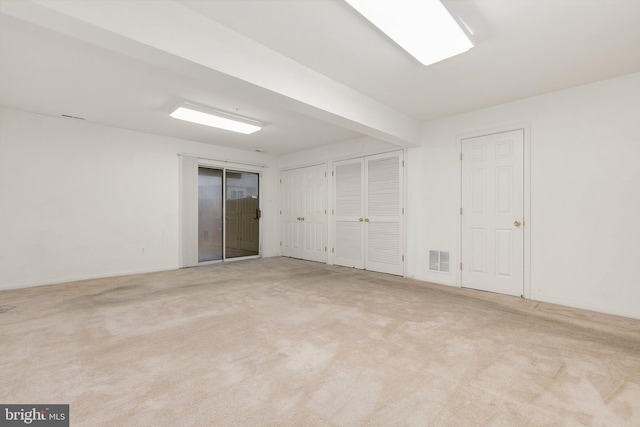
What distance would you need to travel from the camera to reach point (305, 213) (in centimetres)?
671

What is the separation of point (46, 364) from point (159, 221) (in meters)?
3.70

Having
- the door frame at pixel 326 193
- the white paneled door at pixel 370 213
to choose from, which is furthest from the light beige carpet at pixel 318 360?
the door frame at pixel 326 193

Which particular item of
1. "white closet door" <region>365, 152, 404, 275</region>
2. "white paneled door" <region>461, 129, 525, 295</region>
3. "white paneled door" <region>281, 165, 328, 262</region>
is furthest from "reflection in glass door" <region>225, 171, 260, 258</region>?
"white paneled door" <region>461, 129, 525, 295</region>

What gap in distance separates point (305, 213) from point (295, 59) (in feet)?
13.9

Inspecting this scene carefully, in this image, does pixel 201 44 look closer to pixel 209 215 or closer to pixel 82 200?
pixel 82 200

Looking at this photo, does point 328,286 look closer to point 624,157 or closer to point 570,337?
point 570,337

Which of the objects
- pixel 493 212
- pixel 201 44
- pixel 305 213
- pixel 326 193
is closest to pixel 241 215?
pixel 305 213

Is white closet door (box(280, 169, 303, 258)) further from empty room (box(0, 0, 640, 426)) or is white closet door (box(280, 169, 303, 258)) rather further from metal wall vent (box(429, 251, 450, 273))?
metal wall vent (box(429, 251, 450, 273))

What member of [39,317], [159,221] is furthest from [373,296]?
[159,221]

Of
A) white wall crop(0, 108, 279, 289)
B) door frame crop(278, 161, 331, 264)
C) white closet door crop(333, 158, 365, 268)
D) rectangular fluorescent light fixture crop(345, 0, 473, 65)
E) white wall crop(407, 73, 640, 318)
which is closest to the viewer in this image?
rectangular fluorescent light fixture crop(345, 0, 473, 65)

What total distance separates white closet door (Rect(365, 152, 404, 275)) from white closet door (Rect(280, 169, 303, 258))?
6.51 ft

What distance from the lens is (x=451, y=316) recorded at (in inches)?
117

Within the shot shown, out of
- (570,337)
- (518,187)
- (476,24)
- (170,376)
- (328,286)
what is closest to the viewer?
(170,376)

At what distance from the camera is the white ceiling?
6.61 ft
